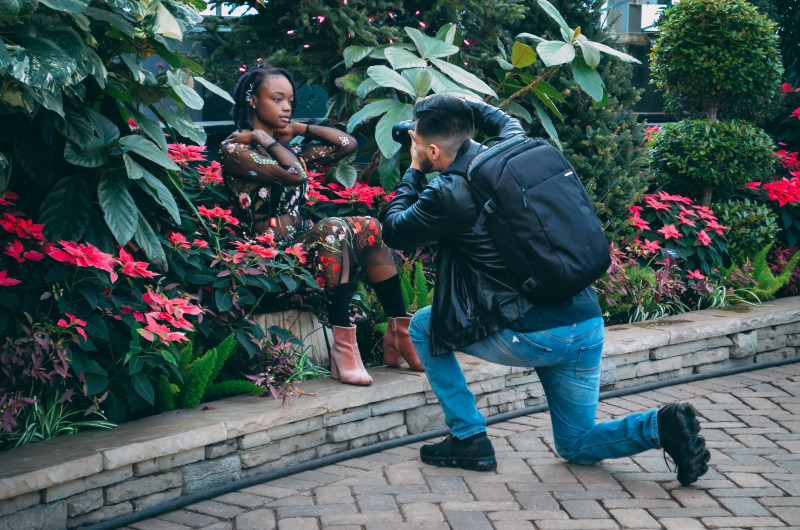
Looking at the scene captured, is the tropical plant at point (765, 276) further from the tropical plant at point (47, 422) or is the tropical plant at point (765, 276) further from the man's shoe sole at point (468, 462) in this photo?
the tropical plant at point (47, 422)

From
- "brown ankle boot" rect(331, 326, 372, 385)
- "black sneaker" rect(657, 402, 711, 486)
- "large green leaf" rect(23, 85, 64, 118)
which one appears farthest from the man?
"large green leaf" rect(23, 85, 64, 118)

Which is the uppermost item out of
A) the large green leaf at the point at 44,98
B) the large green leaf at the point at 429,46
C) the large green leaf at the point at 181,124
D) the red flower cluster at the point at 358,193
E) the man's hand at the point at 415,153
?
the large green leaf at the point at 429,46

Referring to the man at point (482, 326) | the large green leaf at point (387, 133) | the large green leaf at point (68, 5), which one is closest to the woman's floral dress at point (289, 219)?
the large green leaf at point (387, 133)

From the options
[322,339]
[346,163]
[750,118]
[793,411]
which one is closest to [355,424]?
[322,339]

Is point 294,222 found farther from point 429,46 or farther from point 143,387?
point 143,387

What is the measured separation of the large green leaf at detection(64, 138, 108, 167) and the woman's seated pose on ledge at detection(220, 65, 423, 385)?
95 centimetres

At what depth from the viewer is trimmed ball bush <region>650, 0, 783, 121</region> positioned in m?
5.83

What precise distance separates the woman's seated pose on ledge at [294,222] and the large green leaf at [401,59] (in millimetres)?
546

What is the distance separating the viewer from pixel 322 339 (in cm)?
415

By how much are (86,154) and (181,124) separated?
39 centimetres

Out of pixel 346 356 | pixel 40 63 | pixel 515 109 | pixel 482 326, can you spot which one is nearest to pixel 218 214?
pixel 346 356

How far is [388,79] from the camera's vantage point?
4.12 m

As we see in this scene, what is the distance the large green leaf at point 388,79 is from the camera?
4.11 m

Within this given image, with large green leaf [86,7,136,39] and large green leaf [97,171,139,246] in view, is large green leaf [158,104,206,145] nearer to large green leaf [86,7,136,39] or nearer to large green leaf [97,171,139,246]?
large green leaf [97,171,139,246]
